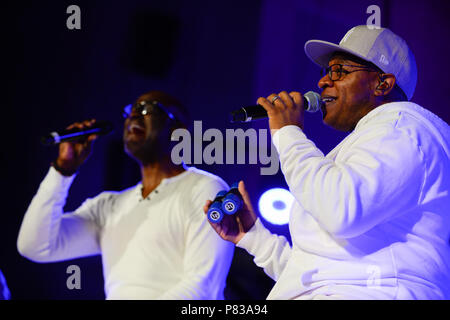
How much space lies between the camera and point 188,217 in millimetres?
2410

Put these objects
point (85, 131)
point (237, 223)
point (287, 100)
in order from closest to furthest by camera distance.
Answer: point (287, 100) → point (237, 223) → point (85, 131)

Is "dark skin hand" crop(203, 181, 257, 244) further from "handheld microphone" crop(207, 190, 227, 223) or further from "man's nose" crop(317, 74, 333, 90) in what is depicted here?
"man's nose" crop(317, 74, 333, 90)

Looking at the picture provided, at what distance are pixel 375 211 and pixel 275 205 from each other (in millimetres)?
1341

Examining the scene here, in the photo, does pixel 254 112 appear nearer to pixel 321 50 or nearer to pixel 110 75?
pixel 321 50

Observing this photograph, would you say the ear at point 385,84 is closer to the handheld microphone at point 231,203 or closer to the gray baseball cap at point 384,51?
A: the gray baseball cap at point 384,51

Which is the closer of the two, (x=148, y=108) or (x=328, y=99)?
(x=328, y=99)

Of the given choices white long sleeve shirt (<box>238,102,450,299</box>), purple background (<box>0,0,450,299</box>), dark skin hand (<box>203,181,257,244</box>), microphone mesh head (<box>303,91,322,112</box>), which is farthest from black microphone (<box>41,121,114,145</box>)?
white long sleeve shirt (<box>238,102,450,299</box>)

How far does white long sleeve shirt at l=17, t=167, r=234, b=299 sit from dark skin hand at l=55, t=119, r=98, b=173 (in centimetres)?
6

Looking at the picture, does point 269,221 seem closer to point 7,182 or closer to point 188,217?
point 188,217

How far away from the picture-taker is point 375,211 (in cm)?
126

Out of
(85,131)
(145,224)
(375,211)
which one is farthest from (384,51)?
(85,131)

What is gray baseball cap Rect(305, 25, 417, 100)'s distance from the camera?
1.65 m

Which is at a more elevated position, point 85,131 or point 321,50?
point 321,50

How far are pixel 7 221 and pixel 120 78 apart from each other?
99 centimetres
